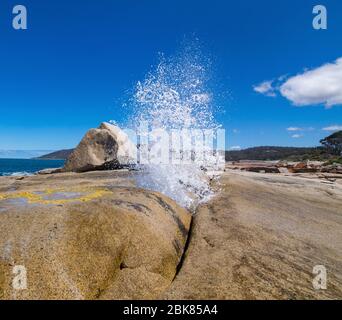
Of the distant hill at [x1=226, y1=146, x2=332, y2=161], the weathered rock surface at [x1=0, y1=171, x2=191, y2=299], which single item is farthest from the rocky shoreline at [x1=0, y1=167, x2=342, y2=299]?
the distant hill at [x1=226, y1=146, x2=332, y2=161]

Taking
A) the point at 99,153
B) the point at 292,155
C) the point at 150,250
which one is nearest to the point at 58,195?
the point at 150,250

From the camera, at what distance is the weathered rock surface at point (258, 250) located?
14.0 feet

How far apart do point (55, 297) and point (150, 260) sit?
1451 millimetres

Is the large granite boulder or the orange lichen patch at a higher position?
the large granite boulder

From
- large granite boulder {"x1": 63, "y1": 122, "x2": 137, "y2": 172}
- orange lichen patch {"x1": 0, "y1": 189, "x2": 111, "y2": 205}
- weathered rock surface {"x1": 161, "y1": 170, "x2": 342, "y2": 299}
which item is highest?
large granite boulder {"x1": 63, "y1": 122, "x2": 137, "y2": 172}

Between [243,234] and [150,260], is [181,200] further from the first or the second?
[150,260]

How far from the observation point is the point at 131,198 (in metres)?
6.82

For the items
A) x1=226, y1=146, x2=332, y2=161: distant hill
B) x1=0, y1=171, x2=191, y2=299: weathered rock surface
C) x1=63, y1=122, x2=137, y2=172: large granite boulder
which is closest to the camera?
x1=0, y1=171, x2=191, y2=299: weathered rock surface

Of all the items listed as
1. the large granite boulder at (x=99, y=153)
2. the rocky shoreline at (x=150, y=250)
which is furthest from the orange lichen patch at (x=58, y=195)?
the large granite boulder at (x=99, y=153)

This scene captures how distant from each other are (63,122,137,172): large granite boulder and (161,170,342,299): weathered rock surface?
8.53m

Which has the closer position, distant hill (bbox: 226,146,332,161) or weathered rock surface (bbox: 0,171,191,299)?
weathered rock surface (bbox: 0,171,191,299)

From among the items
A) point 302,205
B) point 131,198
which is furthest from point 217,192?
point 131,198

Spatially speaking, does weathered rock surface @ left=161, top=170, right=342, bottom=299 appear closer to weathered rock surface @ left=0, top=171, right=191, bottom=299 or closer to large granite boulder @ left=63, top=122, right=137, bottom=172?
weathered rock surface @ left=0, top=171, right=191, bottom=299

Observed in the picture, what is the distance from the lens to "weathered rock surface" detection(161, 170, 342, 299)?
4277 millimetres
